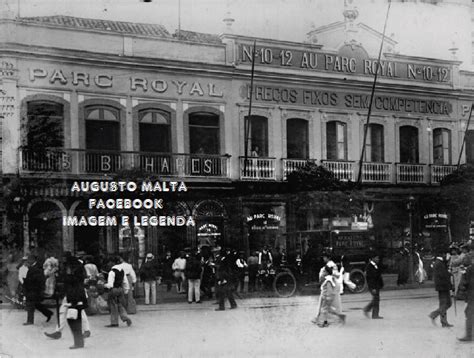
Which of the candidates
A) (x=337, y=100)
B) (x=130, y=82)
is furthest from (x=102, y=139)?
(x=337, y=100)

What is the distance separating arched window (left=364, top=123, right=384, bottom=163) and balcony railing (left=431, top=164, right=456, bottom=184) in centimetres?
141

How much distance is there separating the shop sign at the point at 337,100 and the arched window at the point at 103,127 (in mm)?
3692

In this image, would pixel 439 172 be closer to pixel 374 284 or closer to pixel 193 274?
pixel 374 284

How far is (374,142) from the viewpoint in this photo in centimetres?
1725

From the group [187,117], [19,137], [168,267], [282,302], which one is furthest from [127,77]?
[282,302]

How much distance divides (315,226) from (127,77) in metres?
6.67

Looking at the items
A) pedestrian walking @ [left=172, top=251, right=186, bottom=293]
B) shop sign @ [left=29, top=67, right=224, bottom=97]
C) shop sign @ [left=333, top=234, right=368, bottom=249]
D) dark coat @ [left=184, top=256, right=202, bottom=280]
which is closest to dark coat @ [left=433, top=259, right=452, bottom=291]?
shop sign @ [left=333, top=234, right=368, bottom=249]

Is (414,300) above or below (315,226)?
below

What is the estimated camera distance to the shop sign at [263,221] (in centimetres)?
1675

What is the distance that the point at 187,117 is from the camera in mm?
15844

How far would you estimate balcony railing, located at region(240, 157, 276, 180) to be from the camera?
A: 15633 millimetres

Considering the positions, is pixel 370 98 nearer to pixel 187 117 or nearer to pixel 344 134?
pixel 344 134

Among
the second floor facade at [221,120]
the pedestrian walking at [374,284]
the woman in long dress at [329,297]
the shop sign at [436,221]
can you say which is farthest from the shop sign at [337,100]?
the woman in long dress at [329,297]

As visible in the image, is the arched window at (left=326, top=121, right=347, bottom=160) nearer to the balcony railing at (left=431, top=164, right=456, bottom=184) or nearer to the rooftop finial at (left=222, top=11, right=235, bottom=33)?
the balcony railing at (left=431, top=164, right=456, bottom=184)
